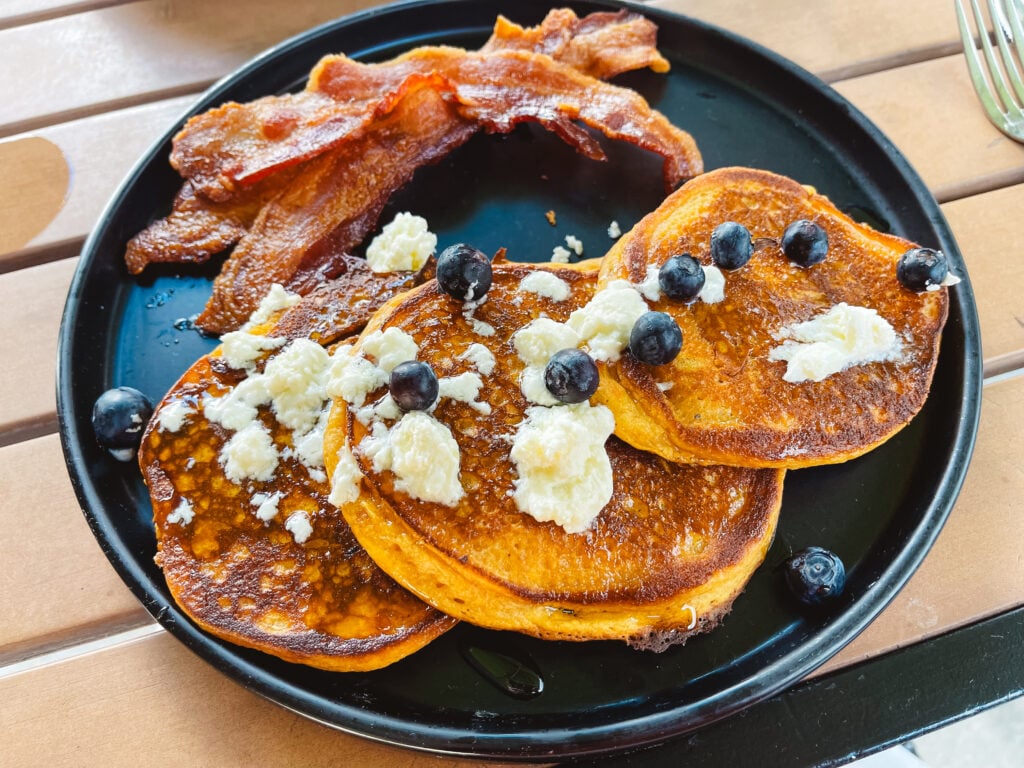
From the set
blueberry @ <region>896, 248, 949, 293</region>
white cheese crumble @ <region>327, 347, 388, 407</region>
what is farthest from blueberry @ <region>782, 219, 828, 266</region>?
white cheese crumble @ <region>327, 347, 388, 407</region>

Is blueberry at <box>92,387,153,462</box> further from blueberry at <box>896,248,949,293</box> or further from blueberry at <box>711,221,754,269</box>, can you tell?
blueberry at <box>896,248,949,293</box>

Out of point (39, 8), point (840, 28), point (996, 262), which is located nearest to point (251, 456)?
point (996, 262)

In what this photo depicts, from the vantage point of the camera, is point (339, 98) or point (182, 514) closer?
point (182, 514)

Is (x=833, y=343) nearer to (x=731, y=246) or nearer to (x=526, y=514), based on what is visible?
(x=731, y=246)

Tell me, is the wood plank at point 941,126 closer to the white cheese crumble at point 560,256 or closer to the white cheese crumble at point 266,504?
the white cheese crumble at point 560,256

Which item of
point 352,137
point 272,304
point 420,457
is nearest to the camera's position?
point 420,457
